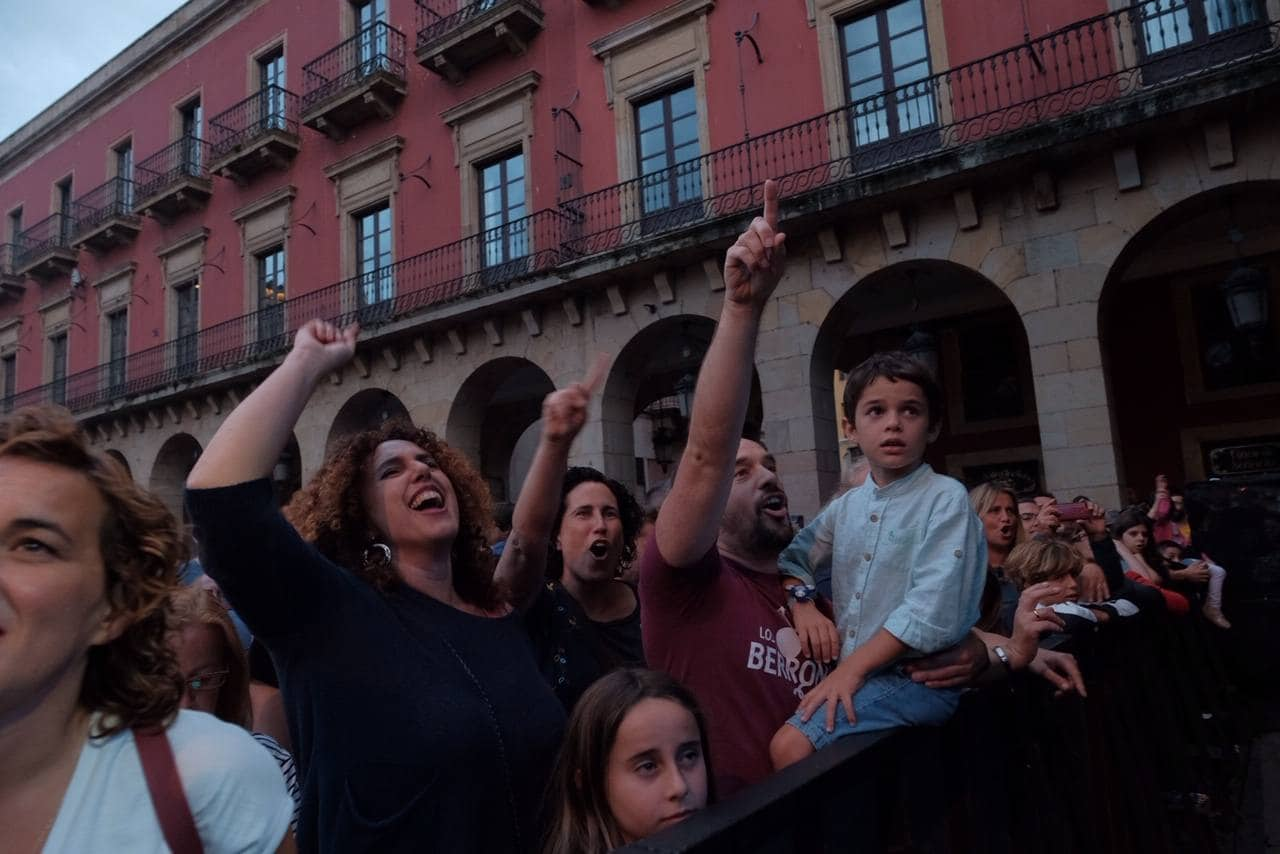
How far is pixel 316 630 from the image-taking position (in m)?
1.69

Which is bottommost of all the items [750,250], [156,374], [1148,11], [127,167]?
[750,250]

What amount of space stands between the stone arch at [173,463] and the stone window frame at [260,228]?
3085 millimetres

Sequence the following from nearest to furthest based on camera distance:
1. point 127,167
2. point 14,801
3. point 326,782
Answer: point 14,801
point 326,782
point 127,167

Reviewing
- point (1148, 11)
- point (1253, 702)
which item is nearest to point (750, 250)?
point (1253, 702)

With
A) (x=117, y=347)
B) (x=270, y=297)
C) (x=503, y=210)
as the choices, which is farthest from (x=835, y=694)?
(x=117, y=347)

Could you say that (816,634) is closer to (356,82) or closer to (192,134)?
(356,82)

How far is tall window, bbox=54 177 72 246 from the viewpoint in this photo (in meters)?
21.8

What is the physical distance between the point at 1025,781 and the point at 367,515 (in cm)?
197

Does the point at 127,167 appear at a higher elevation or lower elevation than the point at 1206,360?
higher

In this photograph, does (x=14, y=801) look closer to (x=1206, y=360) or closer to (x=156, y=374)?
(x=1206, y=360)

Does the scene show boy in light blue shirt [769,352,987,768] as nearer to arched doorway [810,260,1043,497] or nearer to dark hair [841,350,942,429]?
dark hair [841,350,942,429]

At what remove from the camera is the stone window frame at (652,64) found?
11.8m

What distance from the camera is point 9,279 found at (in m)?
22.9

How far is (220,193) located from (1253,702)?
19.4m
